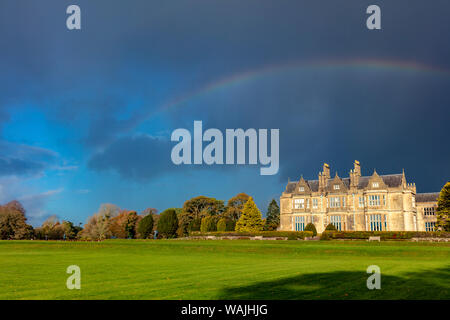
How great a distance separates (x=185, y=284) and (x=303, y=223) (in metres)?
74.1

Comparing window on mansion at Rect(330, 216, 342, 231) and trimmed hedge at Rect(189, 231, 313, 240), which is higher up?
window on mansion at Rect(330, 216, 342, 231)

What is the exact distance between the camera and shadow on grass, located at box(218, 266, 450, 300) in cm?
1118

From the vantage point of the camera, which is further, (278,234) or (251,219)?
(251,219)

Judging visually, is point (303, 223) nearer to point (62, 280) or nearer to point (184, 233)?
point (184, 233)

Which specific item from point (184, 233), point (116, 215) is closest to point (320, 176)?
point (184, 233)

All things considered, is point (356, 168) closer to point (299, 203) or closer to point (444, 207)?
point (299, 203)

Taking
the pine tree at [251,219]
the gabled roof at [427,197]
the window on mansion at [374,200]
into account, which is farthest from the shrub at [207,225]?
the gabled roof at [427,197]

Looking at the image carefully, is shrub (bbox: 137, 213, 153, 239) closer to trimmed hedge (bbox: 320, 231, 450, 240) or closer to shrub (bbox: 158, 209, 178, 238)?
shrub (bbox: 158, 209, 178, 238)

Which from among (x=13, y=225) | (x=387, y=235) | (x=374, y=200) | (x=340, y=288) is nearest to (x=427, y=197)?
(x=374, y=200)

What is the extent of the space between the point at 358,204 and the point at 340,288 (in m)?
70.5

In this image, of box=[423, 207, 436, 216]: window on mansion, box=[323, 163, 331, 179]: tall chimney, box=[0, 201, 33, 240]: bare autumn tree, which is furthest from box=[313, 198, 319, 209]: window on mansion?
box=[0, 201, 33, 240]: bare autumn tree

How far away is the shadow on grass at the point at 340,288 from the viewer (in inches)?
440

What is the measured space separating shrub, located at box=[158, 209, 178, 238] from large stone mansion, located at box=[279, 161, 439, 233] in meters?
25.1

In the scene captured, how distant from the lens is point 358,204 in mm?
78812
